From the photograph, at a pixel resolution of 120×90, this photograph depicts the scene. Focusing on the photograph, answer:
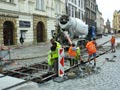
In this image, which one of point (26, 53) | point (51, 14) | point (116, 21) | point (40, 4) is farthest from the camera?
point (116, 21)

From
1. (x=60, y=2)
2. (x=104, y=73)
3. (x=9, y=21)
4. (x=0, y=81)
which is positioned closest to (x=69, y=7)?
(x=60, y=2)

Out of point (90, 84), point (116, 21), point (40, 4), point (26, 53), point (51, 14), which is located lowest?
point (90, 84)

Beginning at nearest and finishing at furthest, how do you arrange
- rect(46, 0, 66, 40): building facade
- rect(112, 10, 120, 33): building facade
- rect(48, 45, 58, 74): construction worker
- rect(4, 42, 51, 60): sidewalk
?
1. rect(48, 45, 58, 74): construction worker
2. rect(4, 42, 51, 60): sidewalk
3. rect(46, 0, 66, 40): building facade
4. rect(112, 10, 120, 33): building facade

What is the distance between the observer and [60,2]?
47.3 m

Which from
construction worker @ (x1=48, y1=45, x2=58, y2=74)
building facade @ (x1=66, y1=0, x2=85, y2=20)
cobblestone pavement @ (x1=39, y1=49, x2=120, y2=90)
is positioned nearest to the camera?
cobblestone pavement @ (x1=39, y1=49, x2=120, y2=90)

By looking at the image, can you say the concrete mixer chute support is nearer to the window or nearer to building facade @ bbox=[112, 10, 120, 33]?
the window

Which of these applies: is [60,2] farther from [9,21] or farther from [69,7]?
[9,21]

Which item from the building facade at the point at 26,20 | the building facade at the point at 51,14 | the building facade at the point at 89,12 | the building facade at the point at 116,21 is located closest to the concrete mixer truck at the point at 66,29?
the building facade at the point at 26,20

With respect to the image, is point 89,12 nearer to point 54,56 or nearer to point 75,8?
point 75,8

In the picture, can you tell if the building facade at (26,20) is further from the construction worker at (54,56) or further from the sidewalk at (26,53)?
the construction worker at (54,56)

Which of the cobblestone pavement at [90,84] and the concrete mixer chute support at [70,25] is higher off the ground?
the concrete mixer chute support at [70,25]

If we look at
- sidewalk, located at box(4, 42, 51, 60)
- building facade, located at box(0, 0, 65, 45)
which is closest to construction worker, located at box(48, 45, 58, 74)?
sidewalk, located at box(4, 42, 51, 60)

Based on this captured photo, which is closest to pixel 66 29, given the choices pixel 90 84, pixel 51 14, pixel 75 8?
pixel 90 84

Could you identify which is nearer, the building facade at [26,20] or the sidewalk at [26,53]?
the sidewalk at [26,53]
